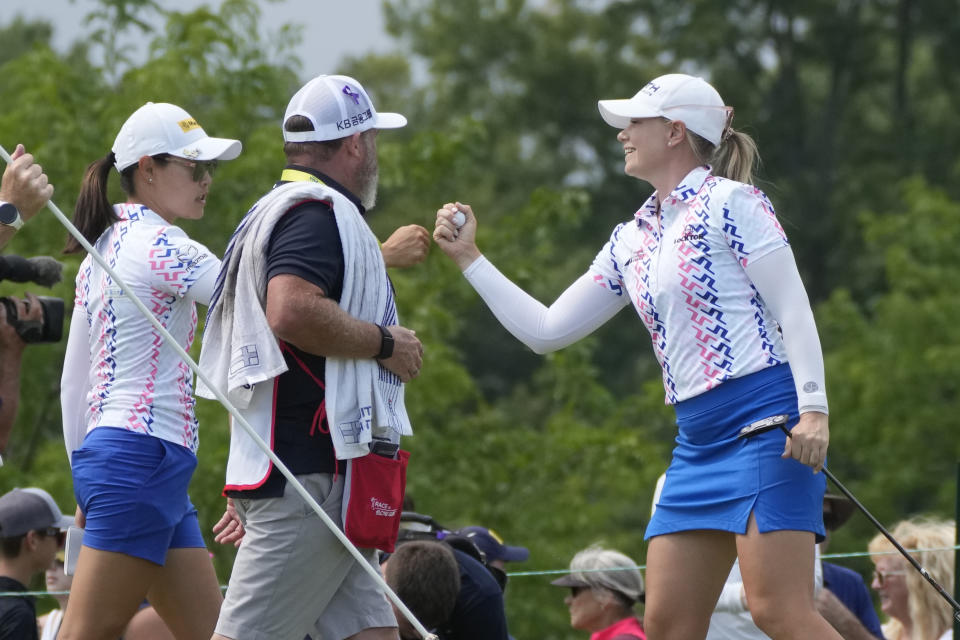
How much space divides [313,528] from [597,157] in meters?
29.5

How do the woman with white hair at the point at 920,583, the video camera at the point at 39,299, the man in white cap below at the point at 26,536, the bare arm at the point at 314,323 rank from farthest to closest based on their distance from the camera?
the woman with white hair at the point at 920,583 < the man in white cap below at the point at 26,536 < the video camera at the point at 39,299 < the bare arm at the point at 314,323

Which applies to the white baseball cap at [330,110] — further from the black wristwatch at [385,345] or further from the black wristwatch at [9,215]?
the black wristwatch at [9,215]

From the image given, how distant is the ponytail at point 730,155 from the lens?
4.39 meters

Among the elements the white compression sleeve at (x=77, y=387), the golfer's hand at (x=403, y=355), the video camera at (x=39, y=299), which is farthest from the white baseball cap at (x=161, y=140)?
the golfer's hand at (x=403, y=355)

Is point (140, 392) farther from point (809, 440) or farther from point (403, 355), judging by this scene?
point (809, 440)

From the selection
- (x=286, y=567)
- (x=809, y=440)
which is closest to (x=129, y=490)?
(x=286, y=567)

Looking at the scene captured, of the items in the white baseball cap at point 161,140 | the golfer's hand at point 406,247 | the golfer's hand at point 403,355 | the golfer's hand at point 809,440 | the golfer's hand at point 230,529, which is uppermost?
the white baseball cap at point 161,140

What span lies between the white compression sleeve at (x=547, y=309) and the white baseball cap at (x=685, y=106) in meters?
0.52

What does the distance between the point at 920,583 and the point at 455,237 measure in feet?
9.20

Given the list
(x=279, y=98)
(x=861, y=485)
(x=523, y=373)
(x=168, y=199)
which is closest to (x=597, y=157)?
(x=523, y=373)

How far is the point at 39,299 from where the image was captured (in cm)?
469

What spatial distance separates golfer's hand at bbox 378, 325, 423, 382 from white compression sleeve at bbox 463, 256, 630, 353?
0.64m

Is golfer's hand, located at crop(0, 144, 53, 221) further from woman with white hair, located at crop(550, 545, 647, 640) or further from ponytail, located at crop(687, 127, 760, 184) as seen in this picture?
woman with white hair, located at crop(550, 545, 647, 640)

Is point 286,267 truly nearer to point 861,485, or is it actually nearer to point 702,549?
point 702,549
